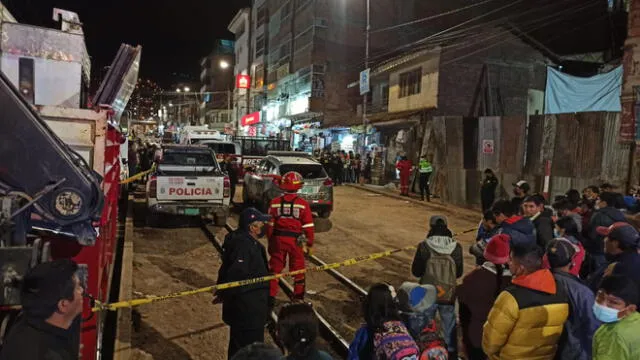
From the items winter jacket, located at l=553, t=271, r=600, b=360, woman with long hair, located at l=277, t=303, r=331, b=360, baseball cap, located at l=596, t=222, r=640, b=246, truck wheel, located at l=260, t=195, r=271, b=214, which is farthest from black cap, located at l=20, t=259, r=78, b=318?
truck wheel, located at l=260, t=195, r=271, b=214

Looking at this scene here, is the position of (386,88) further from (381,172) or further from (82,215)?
(82,215)

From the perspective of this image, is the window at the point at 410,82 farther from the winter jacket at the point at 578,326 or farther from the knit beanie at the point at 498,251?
the winter jacket at the point at 578,326

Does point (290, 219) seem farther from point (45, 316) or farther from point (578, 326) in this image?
point (45, 316)

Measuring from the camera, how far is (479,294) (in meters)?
4.07

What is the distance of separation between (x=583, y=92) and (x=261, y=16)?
151ft

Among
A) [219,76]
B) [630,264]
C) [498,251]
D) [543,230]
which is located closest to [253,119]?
[219,76]

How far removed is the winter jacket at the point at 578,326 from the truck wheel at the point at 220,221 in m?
9.59

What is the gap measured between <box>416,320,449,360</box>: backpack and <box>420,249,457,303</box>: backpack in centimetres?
172

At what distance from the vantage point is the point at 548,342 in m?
3.22

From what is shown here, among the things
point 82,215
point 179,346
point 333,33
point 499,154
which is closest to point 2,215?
point 82,215

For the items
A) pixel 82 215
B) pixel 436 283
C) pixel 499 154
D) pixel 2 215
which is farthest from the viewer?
pixel 499 154

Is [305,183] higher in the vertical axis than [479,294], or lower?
higher

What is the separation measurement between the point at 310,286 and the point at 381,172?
18.8 metres

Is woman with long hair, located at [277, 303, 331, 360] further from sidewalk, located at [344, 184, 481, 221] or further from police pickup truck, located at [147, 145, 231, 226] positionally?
sidewalk, located at [344, 184, 481, 221]
